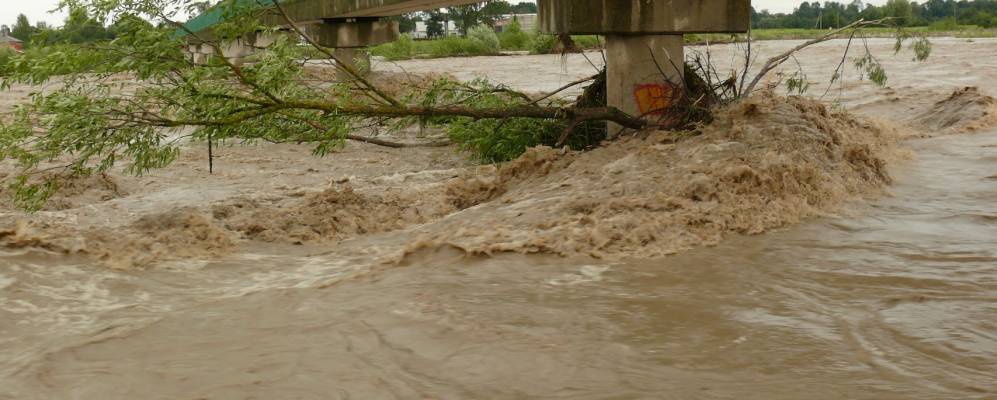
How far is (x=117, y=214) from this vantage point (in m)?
9.11

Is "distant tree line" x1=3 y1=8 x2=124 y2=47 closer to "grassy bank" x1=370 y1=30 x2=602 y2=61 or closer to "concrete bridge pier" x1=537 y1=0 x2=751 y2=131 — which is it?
"concrete bridge pier" x1=537 y1=0 x2=751 y2=131

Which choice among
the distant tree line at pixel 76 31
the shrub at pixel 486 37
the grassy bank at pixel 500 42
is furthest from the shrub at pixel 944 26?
the distant tree line at pixel 76 31

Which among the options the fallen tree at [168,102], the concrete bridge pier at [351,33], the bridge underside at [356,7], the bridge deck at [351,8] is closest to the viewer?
the fallen tree at [168,102]

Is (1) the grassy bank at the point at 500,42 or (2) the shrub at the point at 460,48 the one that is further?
(2) the shrub at the point at 460,48

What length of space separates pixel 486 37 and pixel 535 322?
1284 inches

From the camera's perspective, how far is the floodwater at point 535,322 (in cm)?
432

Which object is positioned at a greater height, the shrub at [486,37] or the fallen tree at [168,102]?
the shrub at [486,37]

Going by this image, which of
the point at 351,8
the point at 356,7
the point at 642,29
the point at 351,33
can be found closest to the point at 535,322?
the point at 642,29

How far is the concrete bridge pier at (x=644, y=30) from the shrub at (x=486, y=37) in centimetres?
2619

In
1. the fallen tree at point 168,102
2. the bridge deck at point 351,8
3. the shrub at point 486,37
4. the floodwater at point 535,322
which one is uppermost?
the bridge deck at point 351,8

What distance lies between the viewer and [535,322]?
17.0 feet

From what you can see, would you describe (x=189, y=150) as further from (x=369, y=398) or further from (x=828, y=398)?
(x=828, y=398)

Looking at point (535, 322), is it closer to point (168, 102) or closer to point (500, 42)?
point (168, 102)

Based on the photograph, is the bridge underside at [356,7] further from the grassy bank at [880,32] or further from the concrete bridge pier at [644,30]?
the grassy bank at [880,32]
